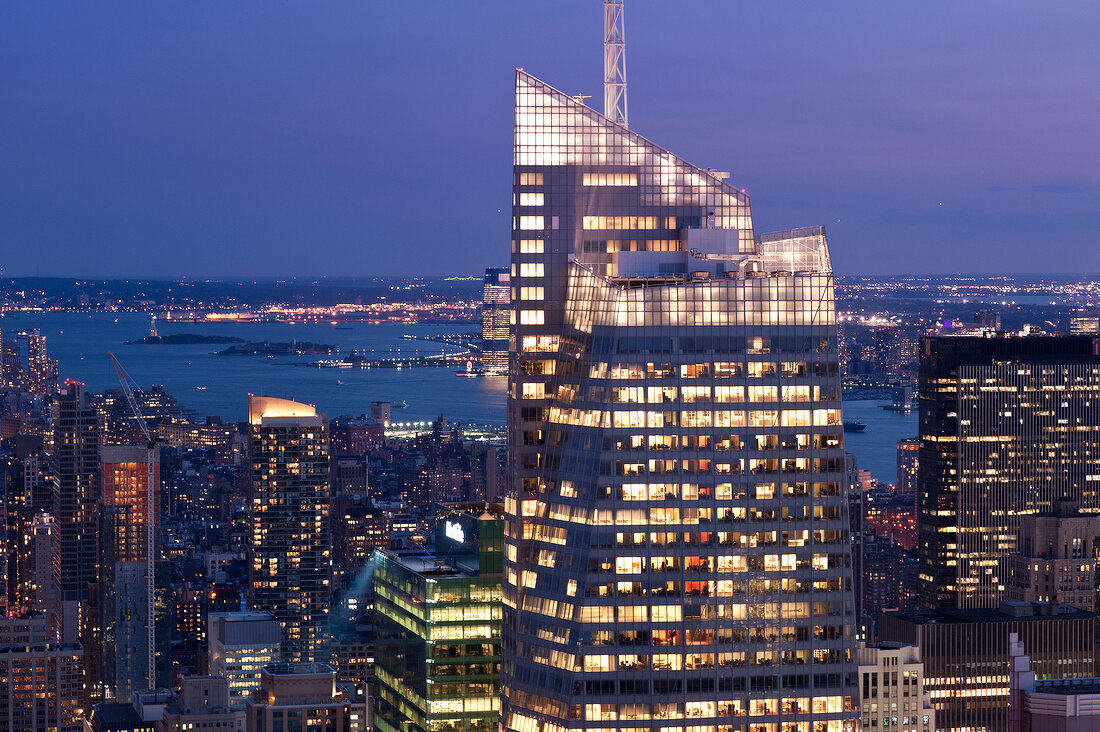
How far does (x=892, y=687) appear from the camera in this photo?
110 meters

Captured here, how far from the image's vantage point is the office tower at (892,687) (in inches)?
4289

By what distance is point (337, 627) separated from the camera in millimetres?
183250

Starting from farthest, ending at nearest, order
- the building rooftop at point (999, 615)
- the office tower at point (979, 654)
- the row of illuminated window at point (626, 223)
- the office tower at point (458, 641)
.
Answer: the building rooftop at point (999, 615), the office tower at point (979, 654), the office tower at point (458, 641), the row of illuminated window at point (626, 223)

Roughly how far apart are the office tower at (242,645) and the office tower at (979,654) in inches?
2165

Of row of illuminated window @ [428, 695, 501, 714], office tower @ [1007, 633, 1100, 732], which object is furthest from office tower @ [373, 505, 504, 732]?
office tower @ [1007, 633, 1100, 732]

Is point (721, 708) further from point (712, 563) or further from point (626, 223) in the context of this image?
point (626, 223)

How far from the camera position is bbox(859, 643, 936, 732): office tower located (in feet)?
357

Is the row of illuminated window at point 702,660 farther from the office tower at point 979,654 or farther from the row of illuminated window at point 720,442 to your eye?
the office tower at point 979,654

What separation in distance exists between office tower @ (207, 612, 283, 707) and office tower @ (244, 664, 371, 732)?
1109 inches

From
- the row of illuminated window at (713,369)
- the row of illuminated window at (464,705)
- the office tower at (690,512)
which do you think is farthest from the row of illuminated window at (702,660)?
the row of illuminated window at (464,705)

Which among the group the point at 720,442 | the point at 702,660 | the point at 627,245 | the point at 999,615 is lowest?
the point at 999,615

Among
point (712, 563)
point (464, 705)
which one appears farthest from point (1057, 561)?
point (712, 563)

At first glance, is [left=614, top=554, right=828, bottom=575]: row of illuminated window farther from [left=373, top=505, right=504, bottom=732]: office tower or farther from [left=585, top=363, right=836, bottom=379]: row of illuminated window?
[left=373, top=505, right=504, bottom=732]: office tower

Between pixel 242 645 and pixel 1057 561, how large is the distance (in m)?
74.0
